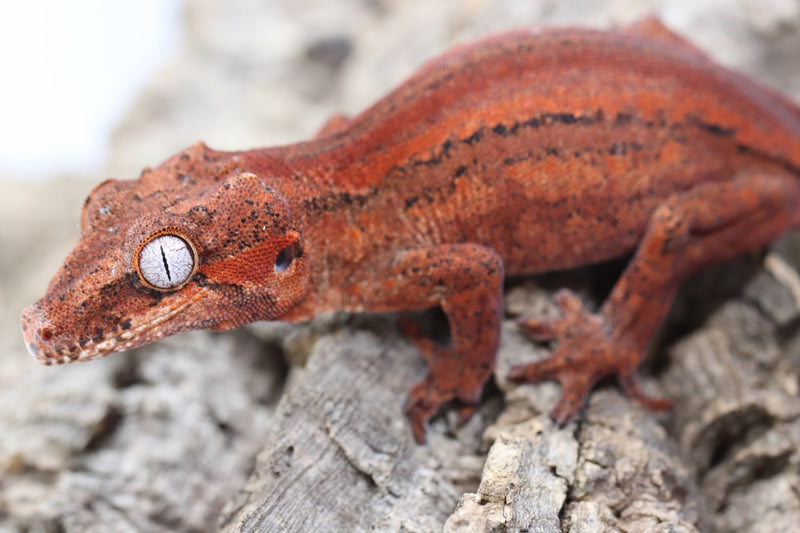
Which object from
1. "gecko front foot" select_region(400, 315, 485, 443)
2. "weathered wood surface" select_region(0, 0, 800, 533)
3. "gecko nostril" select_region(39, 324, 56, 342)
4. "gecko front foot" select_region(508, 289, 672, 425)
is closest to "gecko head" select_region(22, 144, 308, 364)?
"gecko nostril" select_region(39, 324, 56, 342)

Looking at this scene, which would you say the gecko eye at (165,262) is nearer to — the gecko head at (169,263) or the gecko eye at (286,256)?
the gecko head at (169,263)

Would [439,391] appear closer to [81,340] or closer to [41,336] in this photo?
[81,340]

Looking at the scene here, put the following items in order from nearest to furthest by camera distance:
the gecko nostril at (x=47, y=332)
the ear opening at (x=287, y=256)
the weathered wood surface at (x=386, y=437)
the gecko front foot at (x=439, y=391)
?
1. the gecko nostril at (x=47, y=332)
2. the weathered wood surface at (x=386, y=437)
3. the ear opening at (x=287, y=256)
4. the gecko front foot at (x=439, y=391)

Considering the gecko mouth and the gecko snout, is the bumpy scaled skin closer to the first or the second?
the gecko mouth

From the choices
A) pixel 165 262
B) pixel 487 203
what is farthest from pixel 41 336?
pixel 487 203

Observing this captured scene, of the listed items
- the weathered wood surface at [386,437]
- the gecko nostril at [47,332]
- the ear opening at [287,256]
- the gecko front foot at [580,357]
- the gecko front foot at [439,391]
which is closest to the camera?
the gecko nostril at [47,332]

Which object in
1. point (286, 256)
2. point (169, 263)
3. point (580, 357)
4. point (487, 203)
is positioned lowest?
point (580, 357)

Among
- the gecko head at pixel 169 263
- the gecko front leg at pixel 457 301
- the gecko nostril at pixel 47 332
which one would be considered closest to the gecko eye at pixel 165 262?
the gecko head at pixel 169 263
